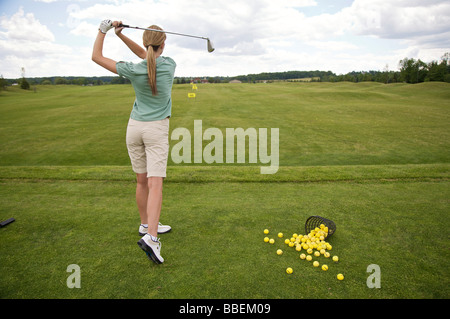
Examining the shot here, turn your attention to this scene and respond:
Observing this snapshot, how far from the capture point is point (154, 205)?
3215mm

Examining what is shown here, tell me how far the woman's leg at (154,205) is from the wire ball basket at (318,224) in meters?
1.93

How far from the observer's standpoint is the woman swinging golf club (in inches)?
119

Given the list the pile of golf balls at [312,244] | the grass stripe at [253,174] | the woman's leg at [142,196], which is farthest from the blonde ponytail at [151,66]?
the grass stripe at [253,174]

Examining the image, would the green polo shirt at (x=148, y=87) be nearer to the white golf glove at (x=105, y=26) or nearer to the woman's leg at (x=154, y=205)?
the white golf glove at (x=105, y=26)

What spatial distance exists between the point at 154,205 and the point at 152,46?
180 centimetres

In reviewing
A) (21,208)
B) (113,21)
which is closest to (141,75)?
(113,21)

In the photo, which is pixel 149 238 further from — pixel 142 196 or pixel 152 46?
pixel 152 46

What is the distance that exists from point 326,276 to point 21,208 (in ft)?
15.1

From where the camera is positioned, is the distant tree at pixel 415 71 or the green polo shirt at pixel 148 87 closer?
the green polo shirt at pixel 148 87

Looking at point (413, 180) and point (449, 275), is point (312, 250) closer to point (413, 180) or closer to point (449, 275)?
point (449, 275)

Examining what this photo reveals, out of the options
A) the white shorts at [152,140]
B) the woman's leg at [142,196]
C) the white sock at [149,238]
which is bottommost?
the white sock at [149,238]

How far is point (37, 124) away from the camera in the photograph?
16.9 metres

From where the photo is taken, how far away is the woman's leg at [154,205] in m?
3.10
